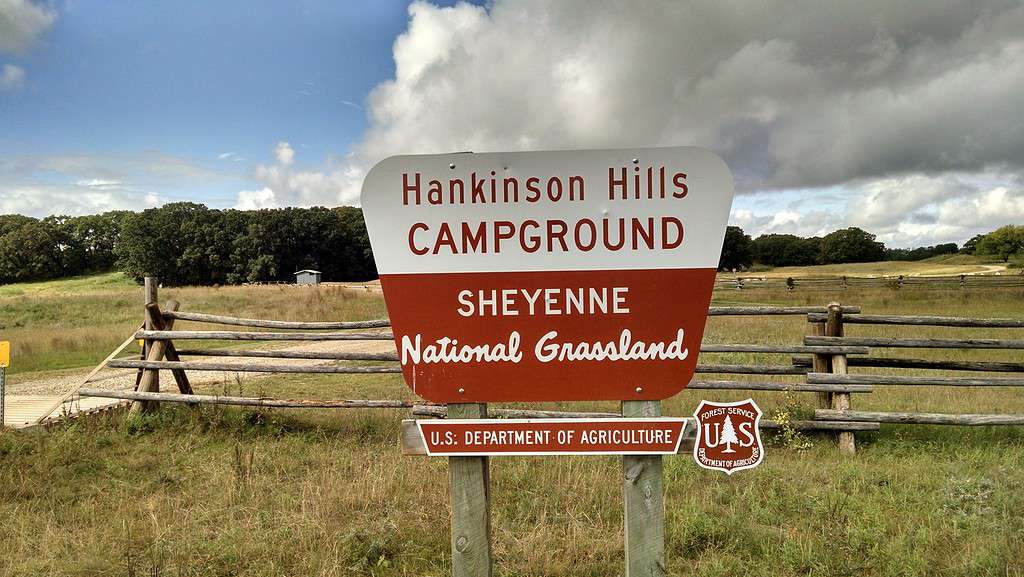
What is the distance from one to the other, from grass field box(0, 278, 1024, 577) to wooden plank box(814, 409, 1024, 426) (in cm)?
21

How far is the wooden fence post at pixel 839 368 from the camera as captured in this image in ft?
20.7

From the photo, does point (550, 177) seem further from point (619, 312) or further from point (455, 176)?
point (619, 312)

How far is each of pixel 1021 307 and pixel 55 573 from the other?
29.7m

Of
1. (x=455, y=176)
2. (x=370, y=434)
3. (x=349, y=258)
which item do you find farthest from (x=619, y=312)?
(x=349, y=258)

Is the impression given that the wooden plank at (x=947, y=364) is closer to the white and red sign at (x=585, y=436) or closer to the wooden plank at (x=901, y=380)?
the wooden plank at (x=901, y=380)

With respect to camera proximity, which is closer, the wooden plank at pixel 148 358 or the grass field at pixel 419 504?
the grass field at pixel 419 504

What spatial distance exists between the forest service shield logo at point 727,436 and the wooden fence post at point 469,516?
3.02ft

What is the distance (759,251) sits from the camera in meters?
104

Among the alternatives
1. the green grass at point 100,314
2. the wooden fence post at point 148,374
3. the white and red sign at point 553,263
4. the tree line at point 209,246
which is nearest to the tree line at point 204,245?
the tree line at point 209,246

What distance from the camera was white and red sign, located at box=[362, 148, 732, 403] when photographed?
2625 mm

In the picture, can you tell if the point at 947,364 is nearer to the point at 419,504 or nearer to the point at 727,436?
the point at 727,436

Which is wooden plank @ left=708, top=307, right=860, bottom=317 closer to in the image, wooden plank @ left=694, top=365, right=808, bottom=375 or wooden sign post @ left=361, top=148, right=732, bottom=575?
wooden plank @ left=694, top=365, right=808, bottom=375

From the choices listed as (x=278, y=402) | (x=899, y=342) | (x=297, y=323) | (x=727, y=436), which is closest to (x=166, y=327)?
(x=297, y=323)

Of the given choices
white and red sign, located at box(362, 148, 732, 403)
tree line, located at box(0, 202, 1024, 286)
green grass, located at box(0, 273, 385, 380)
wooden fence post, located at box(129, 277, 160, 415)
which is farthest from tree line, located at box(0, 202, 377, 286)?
white and red sign, located at box(362, 148, 732, 403)
